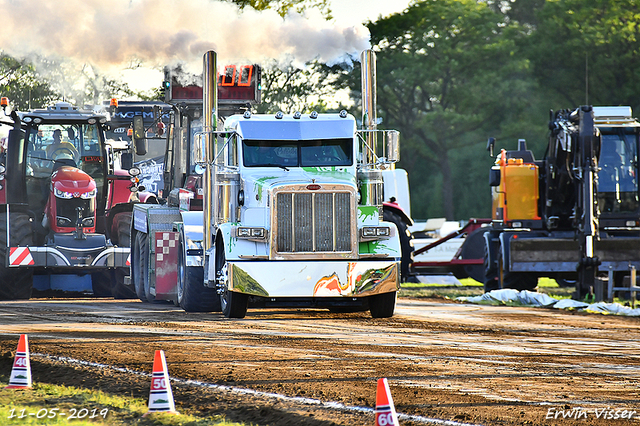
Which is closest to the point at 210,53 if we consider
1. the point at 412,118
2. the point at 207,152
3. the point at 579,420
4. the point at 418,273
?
the point at 207,152

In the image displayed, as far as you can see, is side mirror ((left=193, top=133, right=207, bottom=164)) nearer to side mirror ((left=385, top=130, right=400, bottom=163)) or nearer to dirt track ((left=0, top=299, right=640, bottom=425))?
dirt track ((left=0, top=299, right=640, bottom=425))

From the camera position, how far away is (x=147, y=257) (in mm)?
17219

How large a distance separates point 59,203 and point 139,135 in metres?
2.98

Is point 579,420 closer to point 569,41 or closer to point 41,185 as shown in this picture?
point 41,185

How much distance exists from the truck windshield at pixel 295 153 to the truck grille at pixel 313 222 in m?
0.84

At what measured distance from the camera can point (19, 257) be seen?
18453mm

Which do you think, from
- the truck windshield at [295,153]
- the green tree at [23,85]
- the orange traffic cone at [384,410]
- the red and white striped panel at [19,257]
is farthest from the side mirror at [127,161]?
the orange traffic cone at [384,410]

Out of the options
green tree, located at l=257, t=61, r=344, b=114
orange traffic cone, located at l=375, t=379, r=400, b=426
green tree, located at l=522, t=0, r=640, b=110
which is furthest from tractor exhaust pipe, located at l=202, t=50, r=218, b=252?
green tree, located at l=522, t=0, r=640, b=110

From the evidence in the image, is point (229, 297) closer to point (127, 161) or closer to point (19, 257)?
point (127, 161)

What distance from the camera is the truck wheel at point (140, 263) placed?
1739 cm

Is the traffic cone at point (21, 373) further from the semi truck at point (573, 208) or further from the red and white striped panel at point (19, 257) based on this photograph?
the semi truck at point (573, 208)

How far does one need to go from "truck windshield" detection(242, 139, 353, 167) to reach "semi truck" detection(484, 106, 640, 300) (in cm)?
637

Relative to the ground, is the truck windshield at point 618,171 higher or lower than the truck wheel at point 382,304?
higher

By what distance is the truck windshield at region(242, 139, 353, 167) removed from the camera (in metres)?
14.0
